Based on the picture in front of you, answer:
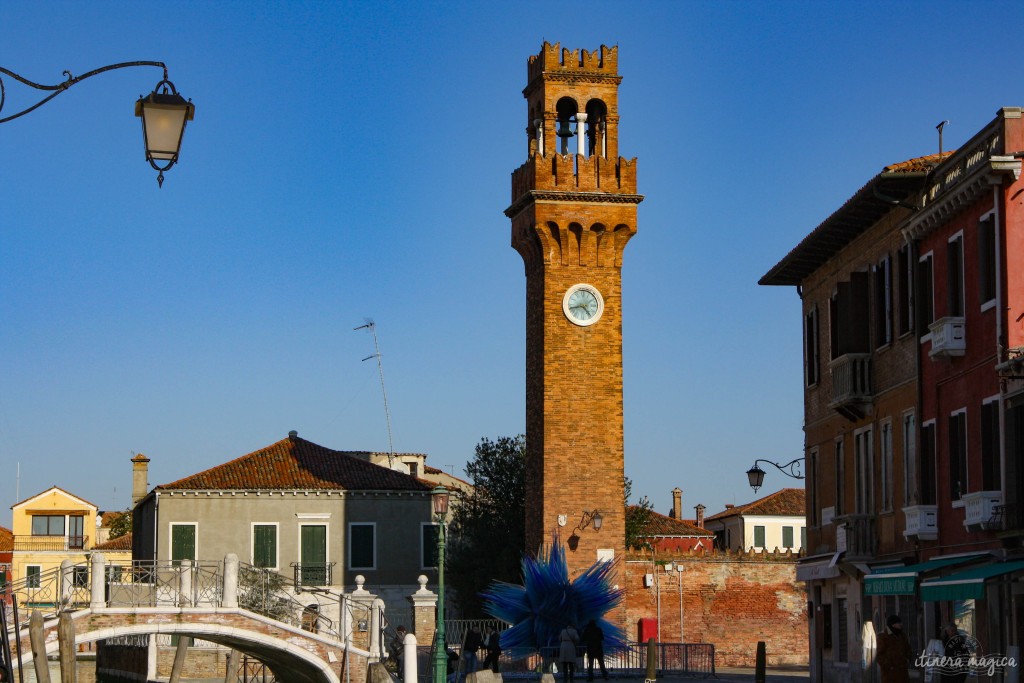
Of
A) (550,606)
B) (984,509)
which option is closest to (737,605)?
(550,606)

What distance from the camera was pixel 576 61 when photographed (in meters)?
43.1

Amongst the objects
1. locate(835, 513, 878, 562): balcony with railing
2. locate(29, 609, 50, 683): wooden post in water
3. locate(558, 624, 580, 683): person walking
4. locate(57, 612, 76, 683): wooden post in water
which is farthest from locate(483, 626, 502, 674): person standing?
locate(29, 609, 50, 683): wooden post in water

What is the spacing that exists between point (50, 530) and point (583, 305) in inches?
1518

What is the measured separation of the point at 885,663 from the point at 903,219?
891 centimetres

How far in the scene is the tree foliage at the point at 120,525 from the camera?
269 ft

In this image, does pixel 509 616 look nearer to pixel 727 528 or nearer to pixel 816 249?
pixel 816 249

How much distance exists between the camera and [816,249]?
30422mm

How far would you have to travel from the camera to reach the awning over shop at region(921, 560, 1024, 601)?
19.8 m

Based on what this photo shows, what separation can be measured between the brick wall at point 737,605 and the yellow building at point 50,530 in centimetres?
3430

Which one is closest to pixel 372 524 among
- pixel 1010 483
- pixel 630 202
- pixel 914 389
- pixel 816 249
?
pixel 630 202

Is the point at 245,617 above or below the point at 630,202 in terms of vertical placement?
below

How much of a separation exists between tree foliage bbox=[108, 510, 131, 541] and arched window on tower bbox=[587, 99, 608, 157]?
45.5 m

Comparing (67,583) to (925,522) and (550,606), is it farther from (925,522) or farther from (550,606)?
(925,522)

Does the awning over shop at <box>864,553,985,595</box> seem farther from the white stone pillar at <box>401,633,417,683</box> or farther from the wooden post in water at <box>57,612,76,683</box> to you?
the wooden post in water at <box>57,612,76,683</box>
